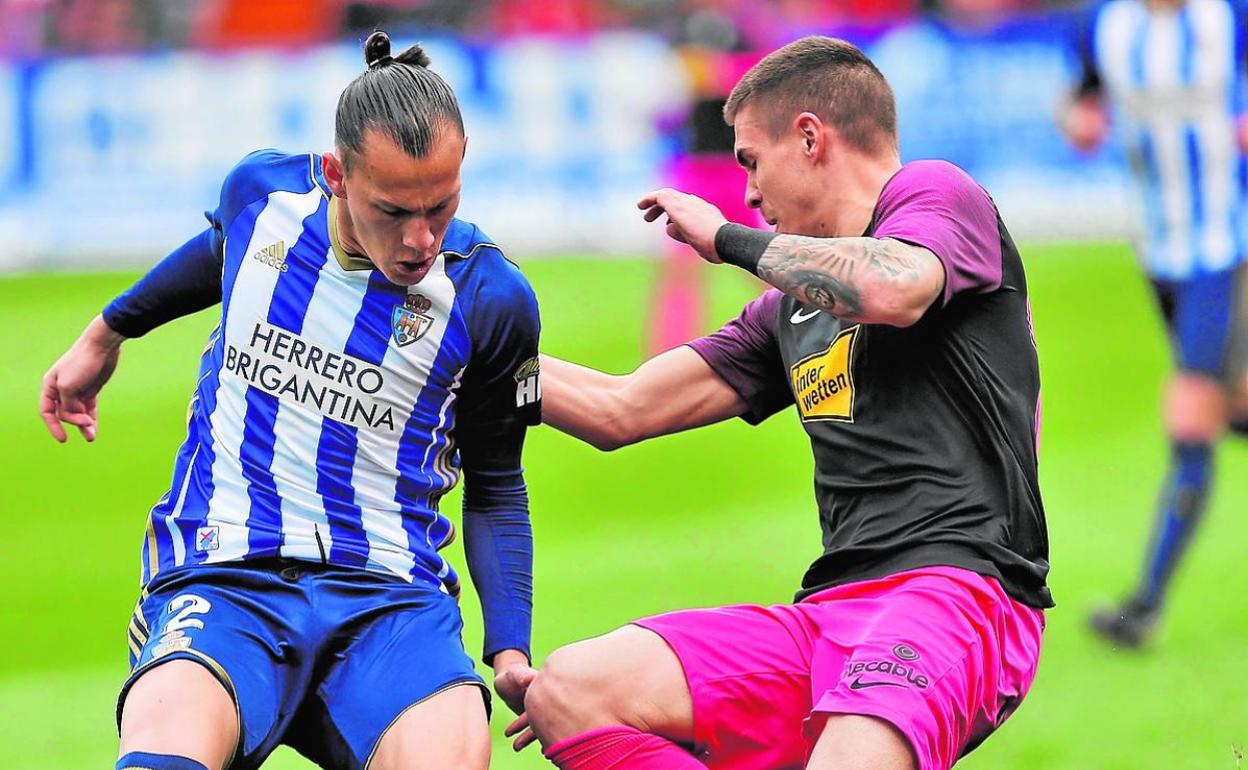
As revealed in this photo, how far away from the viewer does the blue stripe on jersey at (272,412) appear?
3711 millimetres

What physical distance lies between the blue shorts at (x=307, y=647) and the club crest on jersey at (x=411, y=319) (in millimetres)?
532

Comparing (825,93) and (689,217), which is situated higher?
(825,93)

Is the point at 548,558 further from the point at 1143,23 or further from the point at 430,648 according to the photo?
the point at 430,648

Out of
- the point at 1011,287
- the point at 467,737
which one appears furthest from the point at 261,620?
the point at 1011,287

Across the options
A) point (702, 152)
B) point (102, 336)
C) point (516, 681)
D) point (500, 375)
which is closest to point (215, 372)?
point (102, 336)

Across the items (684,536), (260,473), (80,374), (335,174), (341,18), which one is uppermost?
(335,174)

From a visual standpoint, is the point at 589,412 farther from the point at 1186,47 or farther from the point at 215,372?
the point at 1186,47

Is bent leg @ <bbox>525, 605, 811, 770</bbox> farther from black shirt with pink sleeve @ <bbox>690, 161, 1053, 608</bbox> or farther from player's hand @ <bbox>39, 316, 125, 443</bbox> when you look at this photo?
player's hand @ <bbox>39, 316, 125, 443</bbox>

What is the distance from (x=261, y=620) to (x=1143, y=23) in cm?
588

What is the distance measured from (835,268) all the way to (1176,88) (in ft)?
16.8

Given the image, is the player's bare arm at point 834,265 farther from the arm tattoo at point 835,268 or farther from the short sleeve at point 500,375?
the short sleeve at point 500,375

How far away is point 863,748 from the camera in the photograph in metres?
3.40

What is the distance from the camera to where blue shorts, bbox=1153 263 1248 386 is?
23.8 ft

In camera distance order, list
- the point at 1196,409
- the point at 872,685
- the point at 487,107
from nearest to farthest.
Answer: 1. the point at 872,685
2. the point at 1196,409
3. the point at 487,107
